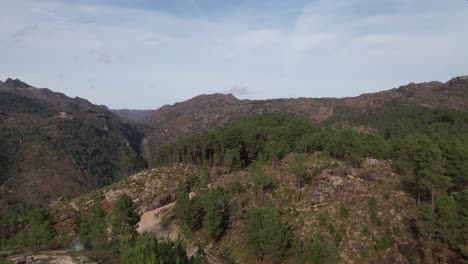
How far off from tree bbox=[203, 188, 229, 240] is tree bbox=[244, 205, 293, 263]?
9208 millimetres

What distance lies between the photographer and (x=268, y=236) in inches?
2073

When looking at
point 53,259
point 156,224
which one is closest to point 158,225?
point 156,224

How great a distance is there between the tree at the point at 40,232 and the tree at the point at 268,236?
29.6 meters

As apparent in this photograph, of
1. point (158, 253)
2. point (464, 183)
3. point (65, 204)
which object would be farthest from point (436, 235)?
point (65, 204)

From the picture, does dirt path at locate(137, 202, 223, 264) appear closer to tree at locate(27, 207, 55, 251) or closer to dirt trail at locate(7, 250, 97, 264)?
tree at locate(27, 207, 55, 251)

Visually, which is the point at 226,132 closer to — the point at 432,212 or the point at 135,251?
the point at 432,212

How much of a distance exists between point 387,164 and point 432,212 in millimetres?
27859

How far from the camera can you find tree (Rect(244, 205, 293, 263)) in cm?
5219

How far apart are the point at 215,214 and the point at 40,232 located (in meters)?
27.2

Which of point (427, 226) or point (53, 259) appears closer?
point (53, 259)

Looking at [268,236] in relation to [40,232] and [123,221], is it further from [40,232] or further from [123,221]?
[40,232]

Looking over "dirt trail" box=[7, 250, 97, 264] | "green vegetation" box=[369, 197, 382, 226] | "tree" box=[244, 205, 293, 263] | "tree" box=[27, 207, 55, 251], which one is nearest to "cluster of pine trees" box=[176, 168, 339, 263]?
"tree" box=[244, 205, 293, 263]

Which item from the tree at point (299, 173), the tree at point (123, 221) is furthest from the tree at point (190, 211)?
the tree at point (299, 173)

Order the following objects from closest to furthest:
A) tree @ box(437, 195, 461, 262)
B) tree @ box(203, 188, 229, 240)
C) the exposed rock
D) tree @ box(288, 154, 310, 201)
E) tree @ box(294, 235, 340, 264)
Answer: tree @ box(437, 195, 461, 262), tree @ box(294, 235, 340, 264), tree @ box(203, 188, 229, 240), the exposed rock, tree @ box(288, 154, 310, 201)
